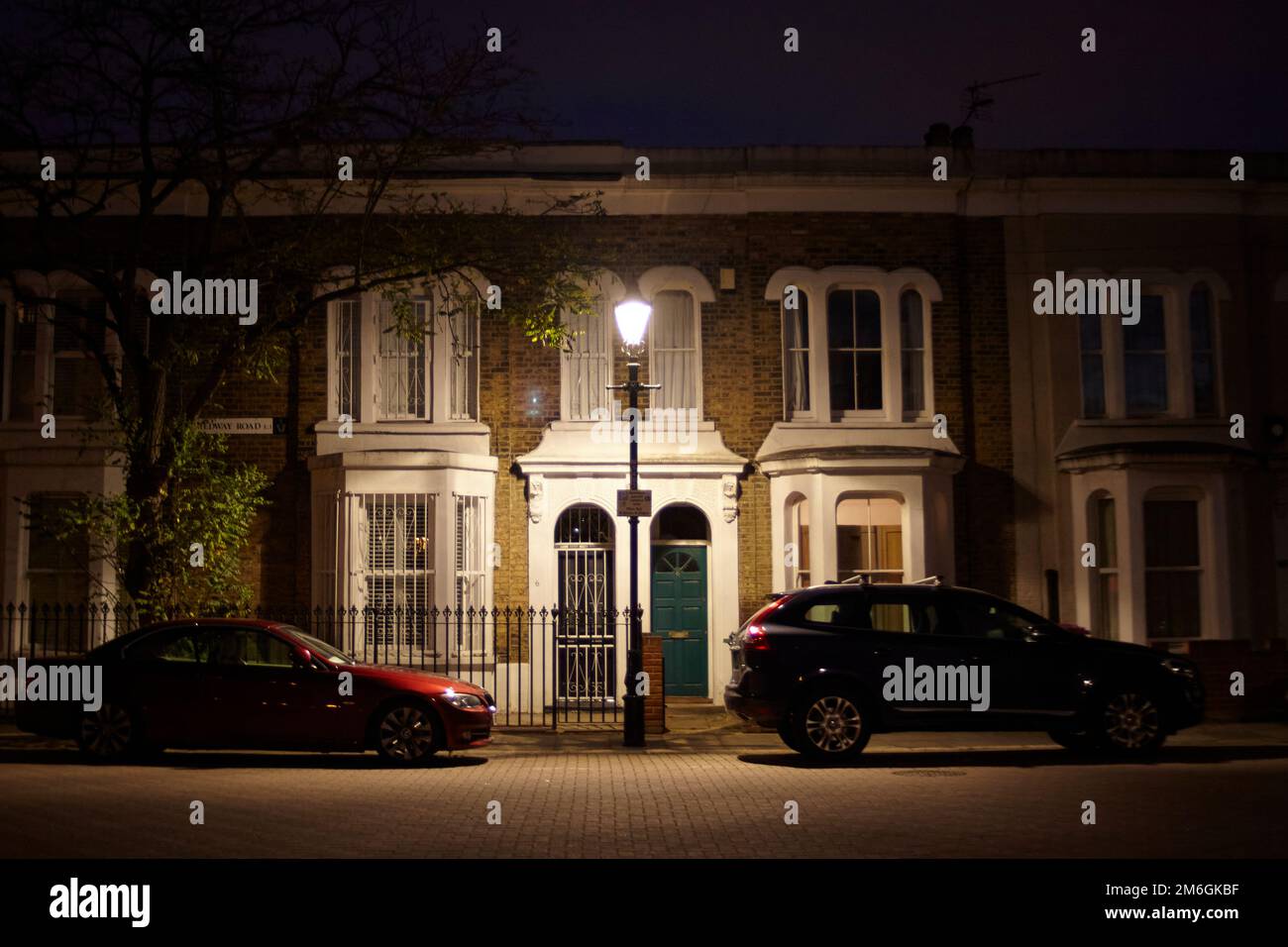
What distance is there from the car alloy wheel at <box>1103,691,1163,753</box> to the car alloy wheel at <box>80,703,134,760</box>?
1011cm

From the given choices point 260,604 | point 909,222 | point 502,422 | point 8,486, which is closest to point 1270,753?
point 909,222

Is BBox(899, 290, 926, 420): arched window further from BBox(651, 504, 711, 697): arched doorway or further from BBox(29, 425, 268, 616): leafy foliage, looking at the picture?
BBox(29, 425, 268, 616): leafy foliage

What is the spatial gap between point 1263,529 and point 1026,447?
370cm

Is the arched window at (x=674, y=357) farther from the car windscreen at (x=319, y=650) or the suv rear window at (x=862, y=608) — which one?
the car windscreen at (x=319, y=650)

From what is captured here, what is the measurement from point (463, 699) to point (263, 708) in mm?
2016

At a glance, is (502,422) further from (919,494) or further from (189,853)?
(189,853)

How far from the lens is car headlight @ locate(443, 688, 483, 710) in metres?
13.2

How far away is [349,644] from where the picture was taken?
59.5 feet

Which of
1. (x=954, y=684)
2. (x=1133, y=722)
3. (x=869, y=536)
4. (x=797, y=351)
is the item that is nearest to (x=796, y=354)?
(x=797, y=351)

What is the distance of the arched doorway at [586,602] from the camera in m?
18.7

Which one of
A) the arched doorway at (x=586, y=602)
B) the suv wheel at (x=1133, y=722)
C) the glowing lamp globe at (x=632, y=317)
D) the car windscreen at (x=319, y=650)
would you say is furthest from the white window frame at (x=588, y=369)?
the suv wheel at (x=1133, y=722)

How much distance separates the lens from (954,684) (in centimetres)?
1309

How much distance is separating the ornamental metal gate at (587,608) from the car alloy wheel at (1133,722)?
726 centimetres

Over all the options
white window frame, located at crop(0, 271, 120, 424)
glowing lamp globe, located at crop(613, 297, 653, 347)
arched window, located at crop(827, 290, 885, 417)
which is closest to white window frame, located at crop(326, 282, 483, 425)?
white window frame, located at crop(0, 271, 120, 424)
